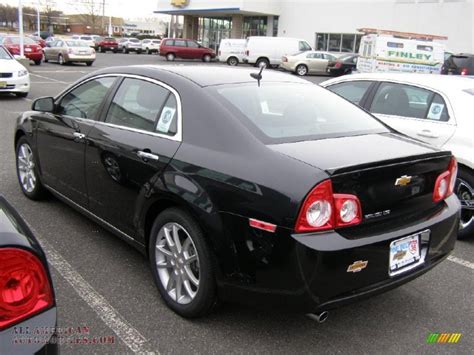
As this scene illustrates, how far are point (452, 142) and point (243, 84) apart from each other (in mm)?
2468

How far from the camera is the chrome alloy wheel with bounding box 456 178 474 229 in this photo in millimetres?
4805

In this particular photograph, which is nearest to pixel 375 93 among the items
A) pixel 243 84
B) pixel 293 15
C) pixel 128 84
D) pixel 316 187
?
pixel 243 84

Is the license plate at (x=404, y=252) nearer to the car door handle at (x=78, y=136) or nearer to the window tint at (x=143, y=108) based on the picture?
the window tint at (x=143, y=108)

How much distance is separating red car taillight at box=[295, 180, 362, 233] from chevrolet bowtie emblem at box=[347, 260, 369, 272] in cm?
21

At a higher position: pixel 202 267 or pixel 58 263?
pixel 202 267

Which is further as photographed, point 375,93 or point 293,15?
point 293,15

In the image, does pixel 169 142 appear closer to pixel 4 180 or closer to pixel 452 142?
pixel 452 142

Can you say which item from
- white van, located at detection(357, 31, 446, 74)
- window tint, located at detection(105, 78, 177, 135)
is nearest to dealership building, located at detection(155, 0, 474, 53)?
white van, located at detection(357, 31, 446, 74)

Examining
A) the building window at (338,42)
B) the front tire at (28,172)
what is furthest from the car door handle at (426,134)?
the building window at (338,42)

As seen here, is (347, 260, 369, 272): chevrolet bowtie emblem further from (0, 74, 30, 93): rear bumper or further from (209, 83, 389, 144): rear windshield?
(0, 74, 30, 93): rear bumper

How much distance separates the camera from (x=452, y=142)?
4945mm

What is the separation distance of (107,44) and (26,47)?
25705 mm

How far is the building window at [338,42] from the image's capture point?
37000mm

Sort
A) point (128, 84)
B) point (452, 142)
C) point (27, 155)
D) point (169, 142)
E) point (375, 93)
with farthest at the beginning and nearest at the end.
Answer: point (375, 93)
point (27, 155)
point (452, 142)
point (128, 84)
point (169, 142)
